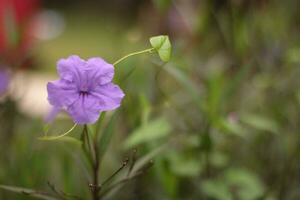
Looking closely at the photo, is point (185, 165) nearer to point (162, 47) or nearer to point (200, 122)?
point (200, 122)

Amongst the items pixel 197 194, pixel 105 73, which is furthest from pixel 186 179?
pixel 105 73

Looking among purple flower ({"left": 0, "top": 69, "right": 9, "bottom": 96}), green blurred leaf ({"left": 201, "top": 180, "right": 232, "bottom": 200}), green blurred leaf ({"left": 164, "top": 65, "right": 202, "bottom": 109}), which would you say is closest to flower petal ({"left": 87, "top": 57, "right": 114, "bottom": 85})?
green blurred leaf ({"left": 164, "top": 65, "right": 202, "bottom": 109})

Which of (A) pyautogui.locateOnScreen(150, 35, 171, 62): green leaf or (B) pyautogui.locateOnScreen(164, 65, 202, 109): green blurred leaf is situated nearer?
(A) pyautogui.locateOnScreen(150, 35, 171, 62): green leaf

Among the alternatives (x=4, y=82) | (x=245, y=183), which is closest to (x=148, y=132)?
(x=245, y=183)

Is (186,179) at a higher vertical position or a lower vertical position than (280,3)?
lower

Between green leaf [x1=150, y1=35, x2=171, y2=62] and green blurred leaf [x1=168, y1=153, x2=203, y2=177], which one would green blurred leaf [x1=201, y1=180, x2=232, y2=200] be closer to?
green blurred leaf [x1=168, y1=153, x2=203, y2=177]

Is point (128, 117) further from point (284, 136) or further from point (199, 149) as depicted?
point (284, 136)

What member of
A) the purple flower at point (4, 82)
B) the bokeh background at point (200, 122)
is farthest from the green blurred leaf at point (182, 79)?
the purple flower at point (4, 82)
